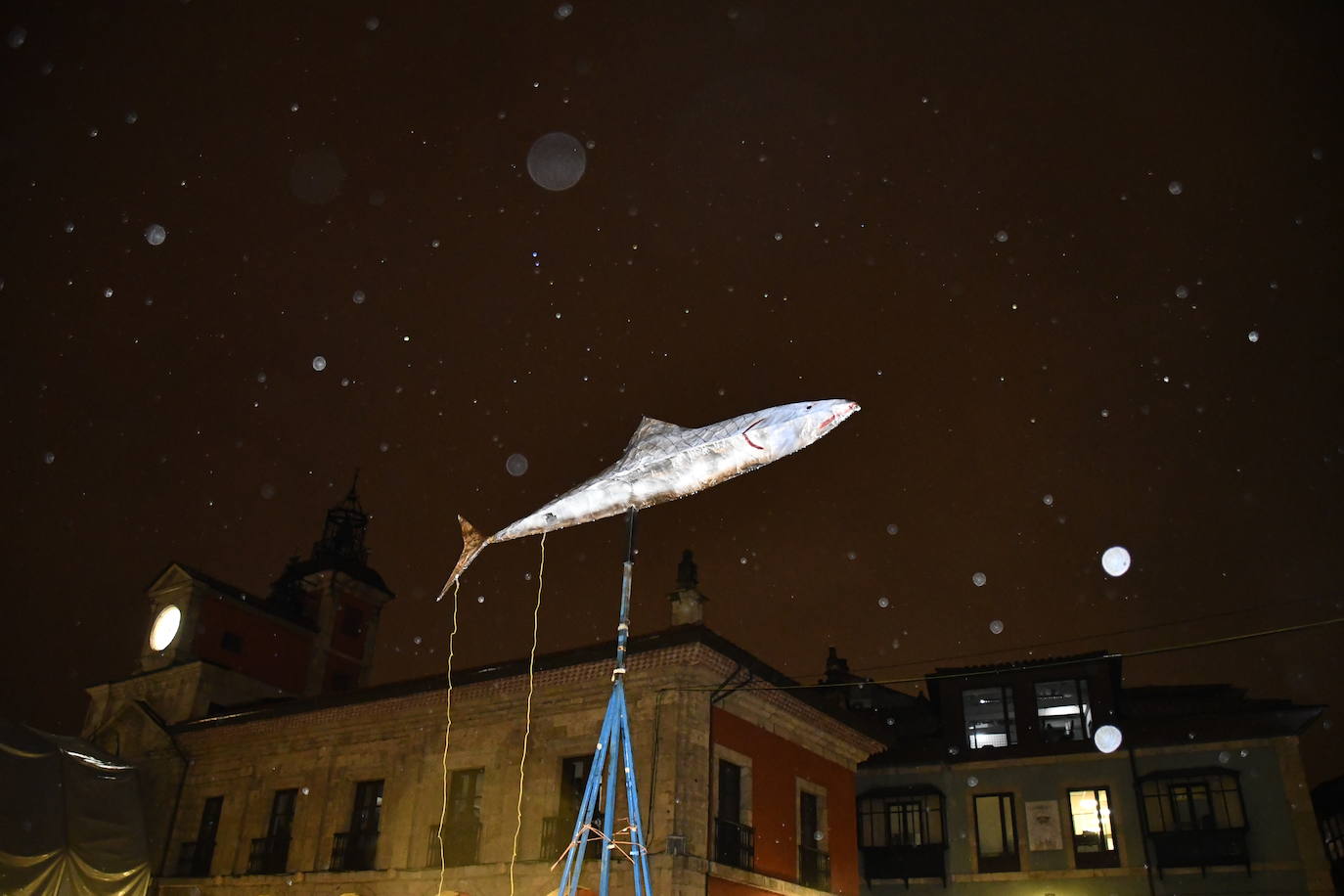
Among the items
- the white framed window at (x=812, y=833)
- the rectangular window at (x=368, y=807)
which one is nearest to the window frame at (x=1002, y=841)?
the white framed window at (x=812, y=833)

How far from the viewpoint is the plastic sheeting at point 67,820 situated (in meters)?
22.2

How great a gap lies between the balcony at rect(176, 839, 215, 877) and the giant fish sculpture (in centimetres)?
2224

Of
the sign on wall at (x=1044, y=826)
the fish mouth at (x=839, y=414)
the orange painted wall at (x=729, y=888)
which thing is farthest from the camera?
the sign on wall at (x=1044, y=826)

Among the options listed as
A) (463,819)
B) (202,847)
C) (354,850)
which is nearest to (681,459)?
(463,819)

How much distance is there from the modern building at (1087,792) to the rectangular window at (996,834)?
0.04 m

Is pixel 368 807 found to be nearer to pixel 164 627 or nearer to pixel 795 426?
pixel 164 627

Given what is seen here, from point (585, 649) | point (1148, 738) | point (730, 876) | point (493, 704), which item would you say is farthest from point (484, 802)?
point (1148, 738)

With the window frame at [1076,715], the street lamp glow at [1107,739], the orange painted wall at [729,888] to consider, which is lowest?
the orange painted wall at [729,888]

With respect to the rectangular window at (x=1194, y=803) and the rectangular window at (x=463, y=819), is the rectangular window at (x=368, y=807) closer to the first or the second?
the rectangular window at (x=463, y=819)

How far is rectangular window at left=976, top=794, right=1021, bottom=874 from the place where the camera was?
31.8m

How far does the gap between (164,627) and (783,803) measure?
23.9 m

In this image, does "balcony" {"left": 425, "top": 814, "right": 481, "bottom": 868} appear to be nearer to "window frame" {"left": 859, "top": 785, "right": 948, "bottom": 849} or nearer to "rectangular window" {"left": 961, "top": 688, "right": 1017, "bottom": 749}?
"window frame" {"left": 859, "top": 785, "right": 948, "bottom": 849}

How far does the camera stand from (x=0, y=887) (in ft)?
69.4

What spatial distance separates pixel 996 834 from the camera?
3231 cm
